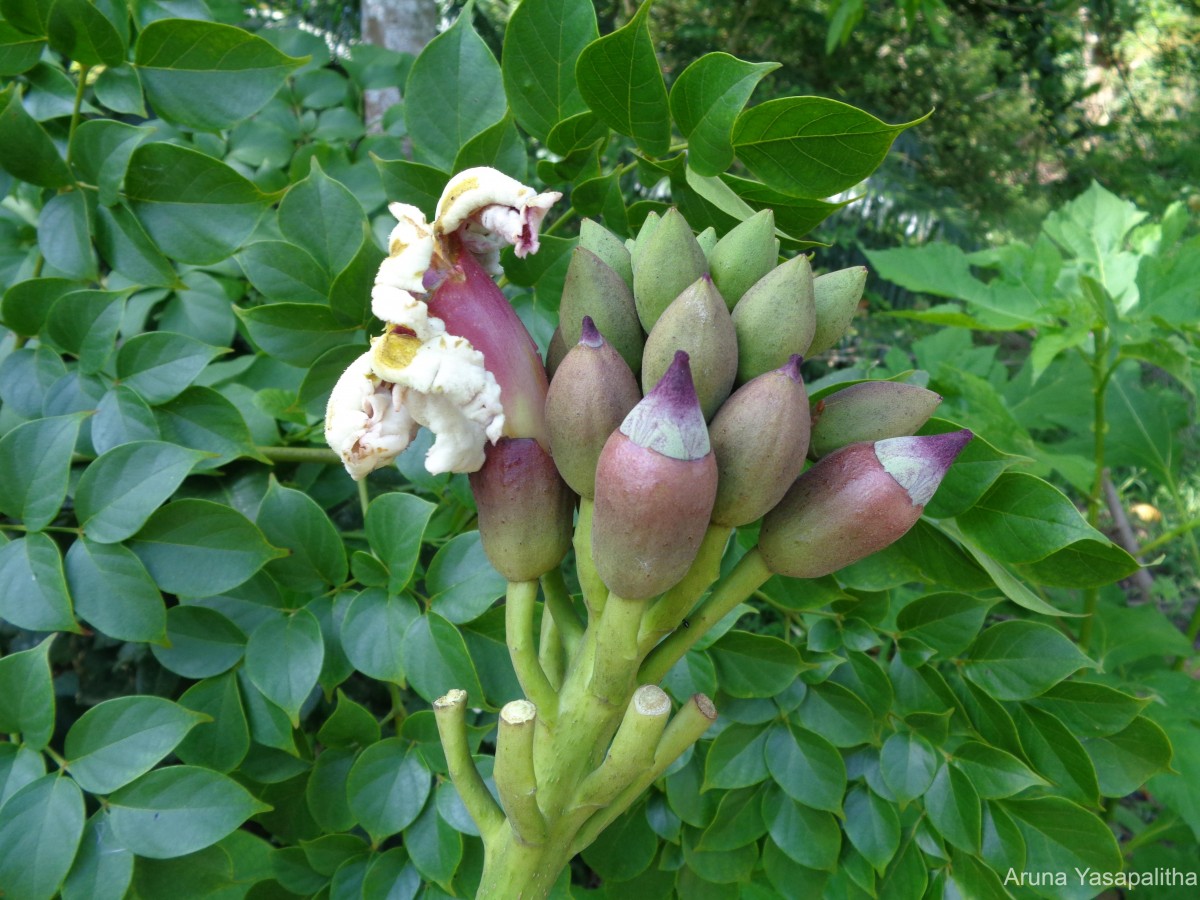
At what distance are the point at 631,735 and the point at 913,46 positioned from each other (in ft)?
14.9

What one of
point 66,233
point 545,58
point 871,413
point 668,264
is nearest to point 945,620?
point 871,413

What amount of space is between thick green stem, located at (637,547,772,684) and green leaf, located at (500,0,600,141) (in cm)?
38

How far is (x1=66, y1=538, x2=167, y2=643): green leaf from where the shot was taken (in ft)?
1.91

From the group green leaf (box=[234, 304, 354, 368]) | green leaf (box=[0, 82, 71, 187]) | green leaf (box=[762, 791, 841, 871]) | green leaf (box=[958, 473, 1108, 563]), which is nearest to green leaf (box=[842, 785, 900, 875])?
green leaf (box=[762, 791, 841, 871])

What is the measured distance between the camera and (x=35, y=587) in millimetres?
569

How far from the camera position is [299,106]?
115cm

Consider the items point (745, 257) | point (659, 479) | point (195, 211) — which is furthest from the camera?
point (195, 211)

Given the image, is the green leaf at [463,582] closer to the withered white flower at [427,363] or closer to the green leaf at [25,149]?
the withered white flower at [427,363]

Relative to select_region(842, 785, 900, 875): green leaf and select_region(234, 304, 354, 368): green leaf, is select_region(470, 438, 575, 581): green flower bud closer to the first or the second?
select_region(234, 304, 354, 368): green leaf

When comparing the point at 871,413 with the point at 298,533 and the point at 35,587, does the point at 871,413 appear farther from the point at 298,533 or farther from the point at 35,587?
the point at 35,587

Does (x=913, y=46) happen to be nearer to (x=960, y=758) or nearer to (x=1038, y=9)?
(x=1038, y=9)

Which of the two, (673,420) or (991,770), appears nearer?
(673,420)

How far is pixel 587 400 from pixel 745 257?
0.13 m

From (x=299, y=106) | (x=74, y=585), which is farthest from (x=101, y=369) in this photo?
(x=299, y=106)
